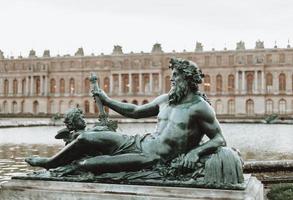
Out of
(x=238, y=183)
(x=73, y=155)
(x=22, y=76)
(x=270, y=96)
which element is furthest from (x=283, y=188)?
(x=22, y=76)

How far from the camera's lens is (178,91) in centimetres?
525

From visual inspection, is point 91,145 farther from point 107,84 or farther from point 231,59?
point 107,84

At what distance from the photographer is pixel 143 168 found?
5078 millimetres

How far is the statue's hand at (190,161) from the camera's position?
4914mm

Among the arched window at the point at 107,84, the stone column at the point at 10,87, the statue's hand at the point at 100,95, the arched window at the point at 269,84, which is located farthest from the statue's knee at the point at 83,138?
the stone column at the point at 10,87

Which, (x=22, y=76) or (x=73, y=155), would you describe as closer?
(x=73, y=155)

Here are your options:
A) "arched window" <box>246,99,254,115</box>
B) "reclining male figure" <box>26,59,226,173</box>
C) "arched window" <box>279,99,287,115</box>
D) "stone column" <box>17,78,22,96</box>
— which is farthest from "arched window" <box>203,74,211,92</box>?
"reclining male figure" <box>26,59,226,173</box>

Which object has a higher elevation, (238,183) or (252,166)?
(238,183)

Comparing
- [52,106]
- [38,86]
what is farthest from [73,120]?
[38,86]

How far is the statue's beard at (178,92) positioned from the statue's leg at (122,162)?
608mm

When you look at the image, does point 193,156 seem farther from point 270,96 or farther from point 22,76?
point 22,76

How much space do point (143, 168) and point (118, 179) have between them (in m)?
0.26

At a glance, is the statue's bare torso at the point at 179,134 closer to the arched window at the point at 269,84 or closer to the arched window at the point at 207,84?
the arched window at the point at 269,84

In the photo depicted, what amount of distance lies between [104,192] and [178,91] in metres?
1.22
